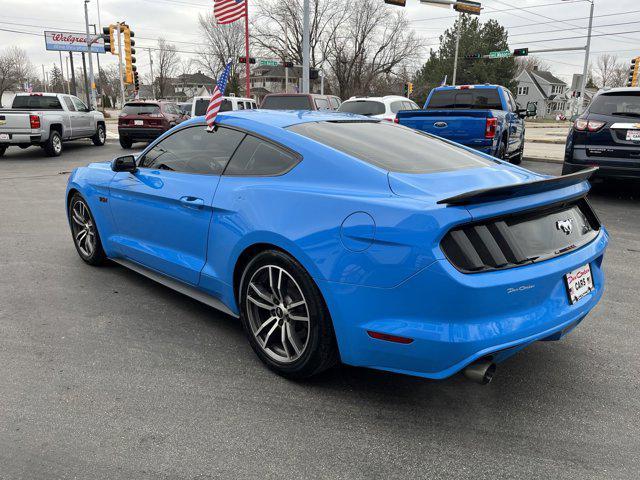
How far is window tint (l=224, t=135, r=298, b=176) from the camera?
3.12 metres

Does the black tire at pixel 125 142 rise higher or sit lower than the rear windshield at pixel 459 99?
lower

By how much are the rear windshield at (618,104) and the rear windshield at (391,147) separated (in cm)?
563

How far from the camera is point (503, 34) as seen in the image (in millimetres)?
61250

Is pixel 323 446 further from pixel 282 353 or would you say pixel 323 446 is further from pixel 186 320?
pixel 186 320

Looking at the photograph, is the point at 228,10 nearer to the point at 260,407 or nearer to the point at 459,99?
the point at 459,99

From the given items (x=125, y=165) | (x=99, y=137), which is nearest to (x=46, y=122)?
(x=99, y=137)

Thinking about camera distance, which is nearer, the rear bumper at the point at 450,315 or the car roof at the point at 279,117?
the rear bumper at the point at 450,315

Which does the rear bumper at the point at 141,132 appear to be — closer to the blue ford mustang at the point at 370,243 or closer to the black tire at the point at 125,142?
the black tire at the point at 125,142

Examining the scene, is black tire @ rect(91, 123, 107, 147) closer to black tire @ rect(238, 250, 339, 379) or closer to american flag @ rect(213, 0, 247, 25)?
american flag @ rect(213, 0, 247, 25)

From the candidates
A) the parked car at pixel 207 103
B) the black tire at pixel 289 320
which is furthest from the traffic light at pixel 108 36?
the black tire at pixel 289 320

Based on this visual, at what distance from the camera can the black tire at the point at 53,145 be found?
1546 cm

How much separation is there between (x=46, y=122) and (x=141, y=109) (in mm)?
3584

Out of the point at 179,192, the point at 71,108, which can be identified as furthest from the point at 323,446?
the point at 71,108

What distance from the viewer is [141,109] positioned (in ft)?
59.8
